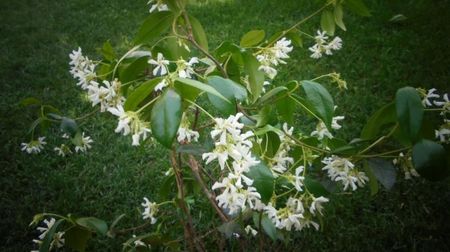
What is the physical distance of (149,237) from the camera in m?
1.31

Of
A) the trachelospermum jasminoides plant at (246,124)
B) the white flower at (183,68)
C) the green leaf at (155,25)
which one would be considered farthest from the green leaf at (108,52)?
the white flower at (183,68)

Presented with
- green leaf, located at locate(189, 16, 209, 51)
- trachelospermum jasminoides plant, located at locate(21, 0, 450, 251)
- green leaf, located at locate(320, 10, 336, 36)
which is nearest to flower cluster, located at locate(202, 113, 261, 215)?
trachelospermum jasminoides plant, located at locate(21, 0, 450, 251)

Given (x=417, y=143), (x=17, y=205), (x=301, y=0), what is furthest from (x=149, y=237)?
(x=301, y=0)

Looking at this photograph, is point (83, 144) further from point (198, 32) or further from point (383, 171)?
point (383, 171)

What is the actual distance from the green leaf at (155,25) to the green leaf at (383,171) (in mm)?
568

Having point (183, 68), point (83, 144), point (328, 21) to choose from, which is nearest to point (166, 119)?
point (183, 68)

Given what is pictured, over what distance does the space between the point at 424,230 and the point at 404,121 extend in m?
1.52

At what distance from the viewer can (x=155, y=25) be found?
0.93 metres

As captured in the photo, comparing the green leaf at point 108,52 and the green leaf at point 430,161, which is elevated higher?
the green leaf at point 108,52

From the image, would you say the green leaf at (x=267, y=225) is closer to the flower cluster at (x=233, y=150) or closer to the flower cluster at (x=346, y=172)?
the flower cluster at (x=346, y=172)

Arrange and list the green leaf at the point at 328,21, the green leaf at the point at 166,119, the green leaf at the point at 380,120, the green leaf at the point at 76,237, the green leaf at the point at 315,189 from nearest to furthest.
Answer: the green leaf at the point at 166,119, the green leaf at the point at 380,120, the green leaf at the point at 315,189, the green leaf at the point at 76,237, the green leaf at the point at 328,21

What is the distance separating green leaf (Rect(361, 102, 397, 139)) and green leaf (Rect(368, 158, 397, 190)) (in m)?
0.06

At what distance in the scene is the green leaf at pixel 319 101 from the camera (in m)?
0.86

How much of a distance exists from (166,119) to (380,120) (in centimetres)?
49
